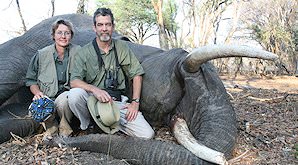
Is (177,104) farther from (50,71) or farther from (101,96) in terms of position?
(50,71)

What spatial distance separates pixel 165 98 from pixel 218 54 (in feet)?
2.93

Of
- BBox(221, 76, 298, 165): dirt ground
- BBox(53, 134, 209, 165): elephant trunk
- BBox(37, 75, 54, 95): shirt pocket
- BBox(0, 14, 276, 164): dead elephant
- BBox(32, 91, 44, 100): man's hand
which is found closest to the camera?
BBox(53, 134, 209, 165): elephant trunk

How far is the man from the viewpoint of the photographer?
12.9ft

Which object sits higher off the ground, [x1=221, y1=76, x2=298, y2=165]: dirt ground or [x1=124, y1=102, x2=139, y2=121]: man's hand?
[x1=124, y1=102, x2=139, y2=121]: man's hand

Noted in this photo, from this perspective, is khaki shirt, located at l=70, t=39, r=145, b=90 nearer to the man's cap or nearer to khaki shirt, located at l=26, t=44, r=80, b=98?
khaki shirt, located at l=26, t=44, r=80, b=98

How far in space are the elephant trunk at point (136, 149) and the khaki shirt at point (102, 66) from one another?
67 cm

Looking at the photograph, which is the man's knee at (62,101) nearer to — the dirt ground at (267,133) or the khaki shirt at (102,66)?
the khaki shirt at (102,66)

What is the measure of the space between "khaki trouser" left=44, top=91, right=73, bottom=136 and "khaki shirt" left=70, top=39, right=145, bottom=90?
0.24m

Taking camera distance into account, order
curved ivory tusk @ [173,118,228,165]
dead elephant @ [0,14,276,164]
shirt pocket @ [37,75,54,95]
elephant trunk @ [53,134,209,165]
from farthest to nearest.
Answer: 1. shirt pocket @ [37,75,54,95]
2. dead elephant @ [0,14,276,164]
3. elephant trunk @ [53,134,209,165]
4. curved ivory tusk @ [173,118,228,165]

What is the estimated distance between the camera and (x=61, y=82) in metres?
4.37

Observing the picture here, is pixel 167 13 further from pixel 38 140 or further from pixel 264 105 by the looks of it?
pixel 38 140

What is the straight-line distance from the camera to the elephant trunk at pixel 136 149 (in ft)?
9.79

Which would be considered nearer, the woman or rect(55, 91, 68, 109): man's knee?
rect(55, 91, 68, 109): man's knee

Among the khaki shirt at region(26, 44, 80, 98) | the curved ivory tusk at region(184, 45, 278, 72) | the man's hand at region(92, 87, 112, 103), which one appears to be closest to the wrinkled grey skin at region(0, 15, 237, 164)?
the curved ivory tusk at region(184, 45, 278, 72)
